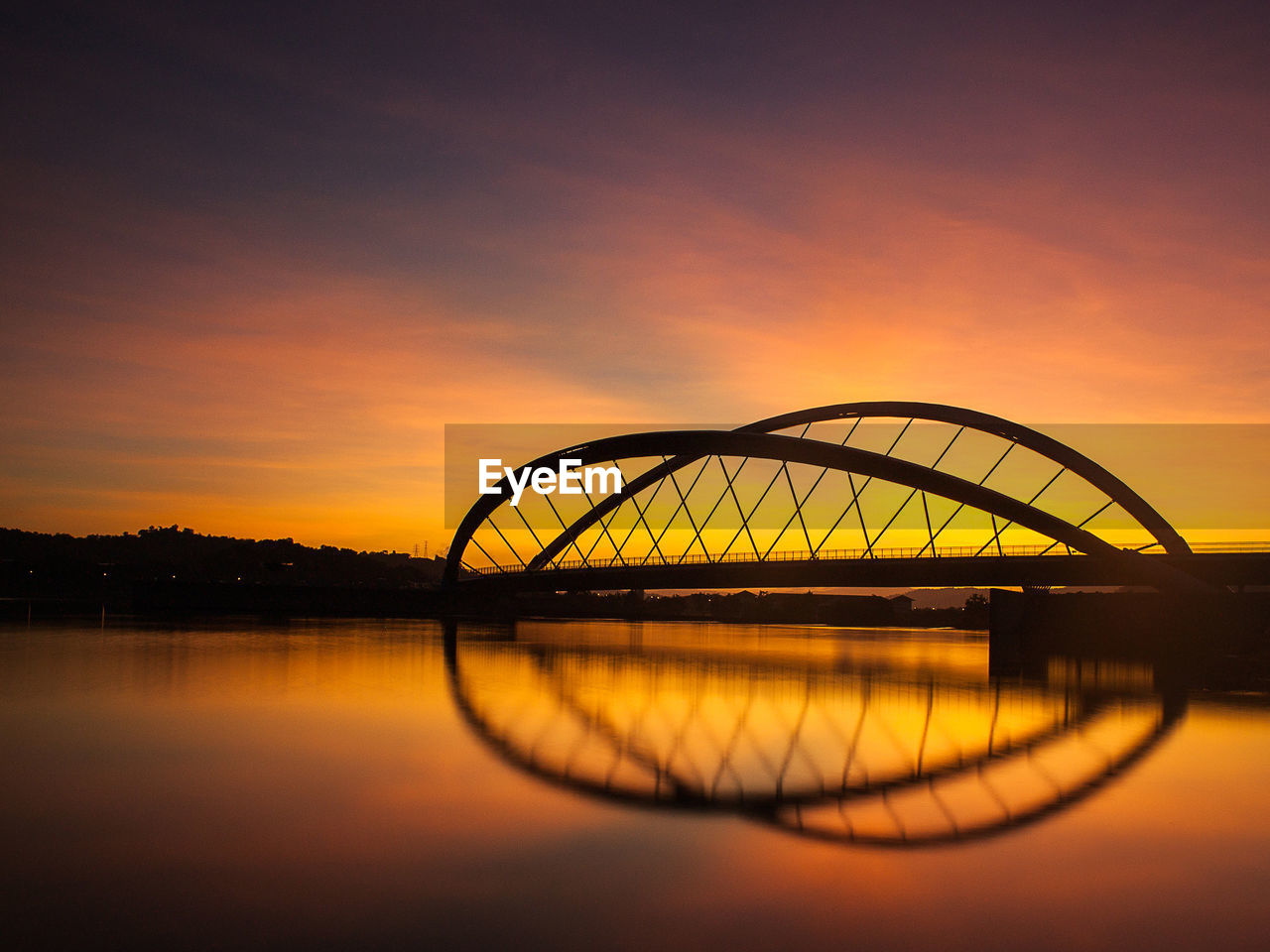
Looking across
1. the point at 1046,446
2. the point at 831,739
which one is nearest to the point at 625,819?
the point at 831,739

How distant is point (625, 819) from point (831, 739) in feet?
27.3

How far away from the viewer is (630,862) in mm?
10883

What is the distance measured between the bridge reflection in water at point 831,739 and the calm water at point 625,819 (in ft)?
0.35

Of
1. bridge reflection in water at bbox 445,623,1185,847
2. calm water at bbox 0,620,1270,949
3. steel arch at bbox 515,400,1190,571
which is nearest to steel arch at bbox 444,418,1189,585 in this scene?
steel arch at bbox 515,400,1190,571

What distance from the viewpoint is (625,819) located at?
1292 cm

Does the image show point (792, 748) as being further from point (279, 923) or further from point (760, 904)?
point (279, 923)

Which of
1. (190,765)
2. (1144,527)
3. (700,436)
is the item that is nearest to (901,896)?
(190,765)

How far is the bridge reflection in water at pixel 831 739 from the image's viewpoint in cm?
1395

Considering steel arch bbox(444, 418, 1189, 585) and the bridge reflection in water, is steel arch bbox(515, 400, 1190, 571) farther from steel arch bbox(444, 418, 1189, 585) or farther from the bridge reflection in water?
the bridge reflection in water

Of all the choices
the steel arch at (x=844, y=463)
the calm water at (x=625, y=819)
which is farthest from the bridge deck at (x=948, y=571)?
the calm water at (x=625, y=819)

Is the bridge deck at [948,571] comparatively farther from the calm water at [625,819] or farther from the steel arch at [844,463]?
the calm water at [625,819]

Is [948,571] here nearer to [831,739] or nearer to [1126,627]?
[1126,627]

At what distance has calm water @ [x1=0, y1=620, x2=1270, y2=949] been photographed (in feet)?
29.7

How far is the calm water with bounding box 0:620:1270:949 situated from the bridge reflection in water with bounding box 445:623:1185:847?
11 centimetres
